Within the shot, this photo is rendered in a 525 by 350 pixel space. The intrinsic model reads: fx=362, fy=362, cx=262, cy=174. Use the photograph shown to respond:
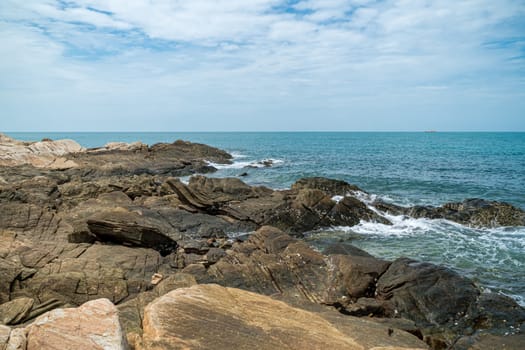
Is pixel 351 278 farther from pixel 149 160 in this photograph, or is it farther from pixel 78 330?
pixel 149 160

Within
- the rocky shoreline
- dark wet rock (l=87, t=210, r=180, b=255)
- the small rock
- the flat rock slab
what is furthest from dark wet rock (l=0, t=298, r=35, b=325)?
dark wet rock (l=87, t=210, r=180, b=255)

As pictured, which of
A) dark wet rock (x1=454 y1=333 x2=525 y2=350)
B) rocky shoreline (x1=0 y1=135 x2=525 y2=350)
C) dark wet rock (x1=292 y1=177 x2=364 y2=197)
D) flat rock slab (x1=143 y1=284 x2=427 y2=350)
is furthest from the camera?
dark wet rock (x1=292 y1=177 x2=364 y2=197)

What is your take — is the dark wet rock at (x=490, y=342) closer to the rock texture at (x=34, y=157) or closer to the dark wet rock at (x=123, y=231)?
the dark wet rock at (x=123, y=231)

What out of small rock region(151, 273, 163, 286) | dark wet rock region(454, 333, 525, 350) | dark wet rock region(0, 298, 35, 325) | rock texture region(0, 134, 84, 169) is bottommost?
dark wet rock region(454, 333, 525, 350)

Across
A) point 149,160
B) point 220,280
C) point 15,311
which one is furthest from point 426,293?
point 149,160

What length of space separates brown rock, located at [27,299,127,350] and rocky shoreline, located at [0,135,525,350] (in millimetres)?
19

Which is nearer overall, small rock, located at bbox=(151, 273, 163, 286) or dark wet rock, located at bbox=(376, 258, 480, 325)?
dark wet rock, located at bbox=(376, 258, 480, 325)

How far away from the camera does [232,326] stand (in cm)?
613

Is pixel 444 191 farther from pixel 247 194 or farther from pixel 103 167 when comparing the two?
pixel 103 167

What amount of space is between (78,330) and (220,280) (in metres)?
7.87

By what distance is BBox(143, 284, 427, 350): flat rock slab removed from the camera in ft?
18.2

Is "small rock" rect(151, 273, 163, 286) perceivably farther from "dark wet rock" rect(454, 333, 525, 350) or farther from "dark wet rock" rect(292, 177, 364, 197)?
"dark wet rock" rect(292, 177, 364, 197)

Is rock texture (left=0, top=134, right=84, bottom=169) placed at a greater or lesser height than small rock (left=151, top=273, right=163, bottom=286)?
greater

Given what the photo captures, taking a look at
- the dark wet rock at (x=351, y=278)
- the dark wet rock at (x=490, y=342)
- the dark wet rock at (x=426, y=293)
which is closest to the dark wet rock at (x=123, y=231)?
the dark wet rock at (x=351, y=278)
